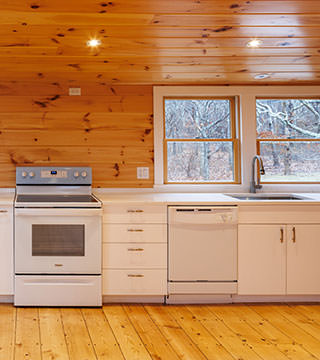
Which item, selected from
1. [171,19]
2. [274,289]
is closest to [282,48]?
[171,19]

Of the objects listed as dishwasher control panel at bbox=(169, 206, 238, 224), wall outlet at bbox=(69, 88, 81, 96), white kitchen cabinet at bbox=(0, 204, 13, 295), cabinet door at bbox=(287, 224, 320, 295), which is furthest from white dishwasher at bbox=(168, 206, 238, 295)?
wall outlet at bbox=(69, 88, 81, 96)

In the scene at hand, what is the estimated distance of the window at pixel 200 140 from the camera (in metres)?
4.15

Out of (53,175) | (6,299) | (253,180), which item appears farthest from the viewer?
(253,180)

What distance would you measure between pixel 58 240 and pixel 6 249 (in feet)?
1.30

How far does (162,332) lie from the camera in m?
2.78

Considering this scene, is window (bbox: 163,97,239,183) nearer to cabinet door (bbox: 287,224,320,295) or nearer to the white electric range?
cabinet door (bbox: 287,224,320,295)

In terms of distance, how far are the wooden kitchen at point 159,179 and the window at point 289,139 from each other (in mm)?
13

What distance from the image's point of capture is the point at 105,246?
10.9ft

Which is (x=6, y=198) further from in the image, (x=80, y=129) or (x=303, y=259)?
(x=303, y=259)

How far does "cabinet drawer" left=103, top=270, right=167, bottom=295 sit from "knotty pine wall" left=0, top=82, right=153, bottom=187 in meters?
0.97

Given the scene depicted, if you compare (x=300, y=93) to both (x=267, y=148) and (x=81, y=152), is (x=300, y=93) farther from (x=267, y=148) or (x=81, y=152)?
(x=81, y=152)

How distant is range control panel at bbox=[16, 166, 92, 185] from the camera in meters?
3.83

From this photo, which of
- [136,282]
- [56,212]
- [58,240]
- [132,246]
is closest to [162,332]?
[136,282]

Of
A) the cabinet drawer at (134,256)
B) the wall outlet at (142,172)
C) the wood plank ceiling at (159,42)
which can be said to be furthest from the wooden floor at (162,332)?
the wood plank ceiling at (159,42)
